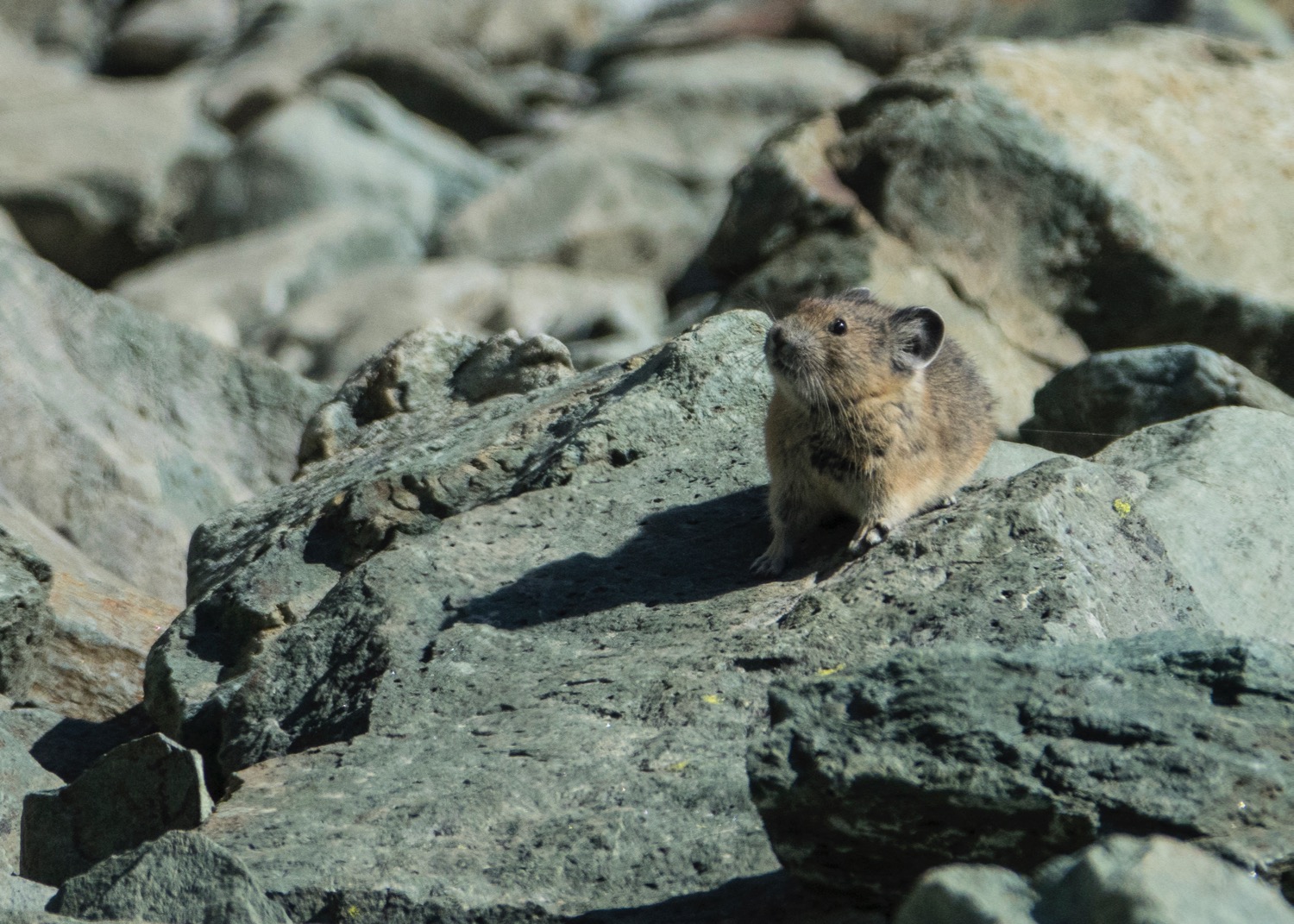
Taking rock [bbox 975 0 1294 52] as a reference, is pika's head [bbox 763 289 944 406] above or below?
above

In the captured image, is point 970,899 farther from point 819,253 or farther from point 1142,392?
point 819,253

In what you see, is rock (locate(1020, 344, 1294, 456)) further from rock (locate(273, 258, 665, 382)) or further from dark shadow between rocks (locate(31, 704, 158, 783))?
rock (locate(273, 258, 665, 382))

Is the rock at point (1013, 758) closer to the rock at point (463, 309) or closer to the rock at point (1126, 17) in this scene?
the rock at point (463, 309)

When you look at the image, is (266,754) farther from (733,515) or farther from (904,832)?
(904,832)

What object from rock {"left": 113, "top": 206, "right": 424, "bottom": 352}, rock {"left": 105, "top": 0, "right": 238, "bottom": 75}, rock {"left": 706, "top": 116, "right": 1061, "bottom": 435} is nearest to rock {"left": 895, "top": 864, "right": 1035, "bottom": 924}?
rock {"left": 706, "top": 116, "right": 1061, "bottom": 435}

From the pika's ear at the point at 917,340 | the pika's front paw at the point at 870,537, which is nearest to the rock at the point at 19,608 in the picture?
Result: the pika's front paw at the point at 870,537

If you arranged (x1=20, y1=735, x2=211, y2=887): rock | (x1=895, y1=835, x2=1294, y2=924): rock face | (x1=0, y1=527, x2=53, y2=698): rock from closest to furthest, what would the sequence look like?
(x1=895, y1=835, x2=1294, y2=924): rock face
(x1=20, y1=735, x2=211, y2=887): rock
(x1=0, y1=527, x2=53, y2=698): rock
